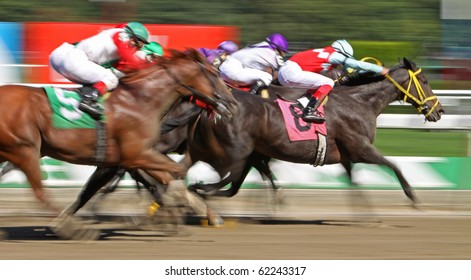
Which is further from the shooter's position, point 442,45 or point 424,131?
point 442,45

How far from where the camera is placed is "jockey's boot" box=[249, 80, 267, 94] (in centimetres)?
1006

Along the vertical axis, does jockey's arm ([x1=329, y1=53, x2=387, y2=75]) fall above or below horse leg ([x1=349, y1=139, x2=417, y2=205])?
above

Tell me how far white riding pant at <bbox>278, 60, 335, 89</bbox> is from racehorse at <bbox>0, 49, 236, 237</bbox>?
5.37 ft

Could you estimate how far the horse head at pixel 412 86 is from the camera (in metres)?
10.1

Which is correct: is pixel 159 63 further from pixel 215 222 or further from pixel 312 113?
pixel 312 113

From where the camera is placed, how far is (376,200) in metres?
11.0

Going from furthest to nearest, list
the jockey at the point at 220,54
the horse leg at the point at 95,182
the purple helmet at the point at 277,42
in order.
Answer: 1. the jockey at the point at 220,54
2. the purple helmet at the point at 277,42
3. the horse leg at the point at 95,182

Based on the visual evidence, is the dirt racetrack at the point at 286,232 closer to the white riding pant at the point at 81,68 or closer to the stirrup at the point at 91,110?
the stirrup at the point at 91,110

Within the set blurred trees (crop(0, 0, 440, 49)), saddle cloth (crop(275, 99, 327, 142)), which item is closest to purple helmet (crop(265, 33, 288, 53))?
saddle cloth (crop(275, 99, 327, 142))

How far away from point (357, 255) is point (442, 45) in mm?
14308

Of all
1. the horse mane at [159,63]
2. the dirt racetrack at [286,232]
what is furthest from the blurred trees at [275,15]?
the horse mane at [159,63]

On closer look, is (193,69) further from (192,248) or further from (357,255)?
(357,255)

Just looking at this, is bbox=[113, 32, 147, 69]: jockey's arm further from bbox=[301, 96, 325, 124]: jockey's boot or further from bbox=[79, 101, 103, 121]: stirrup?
bbox=[301, 96, 325, 124]: jockey's boot

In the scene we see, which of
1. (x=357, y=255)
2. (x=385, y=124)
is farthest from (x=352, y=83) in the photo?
(x=385, y=124)
